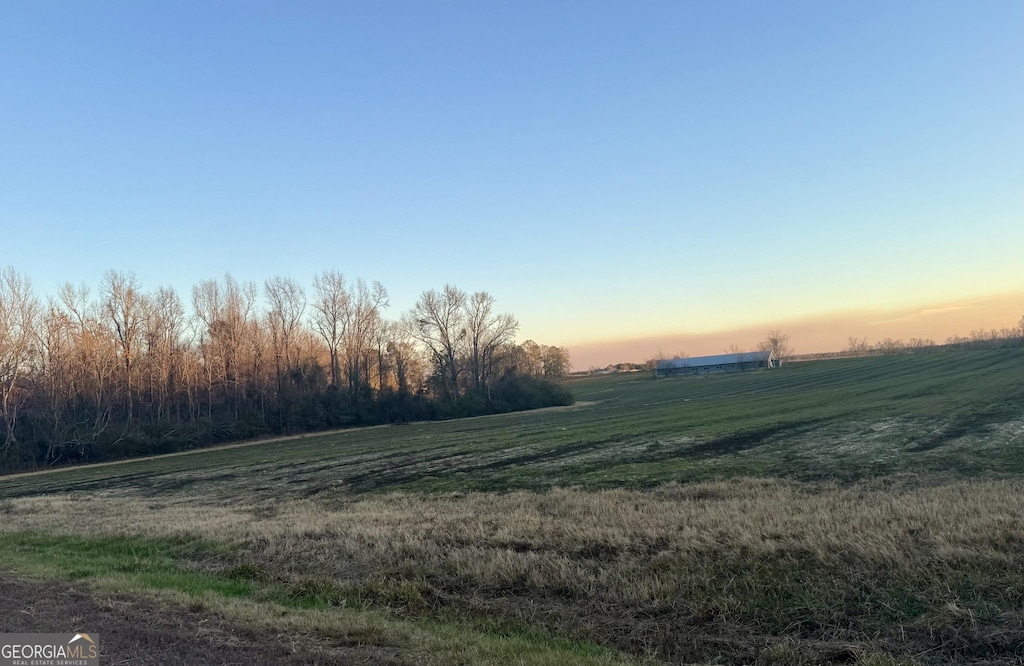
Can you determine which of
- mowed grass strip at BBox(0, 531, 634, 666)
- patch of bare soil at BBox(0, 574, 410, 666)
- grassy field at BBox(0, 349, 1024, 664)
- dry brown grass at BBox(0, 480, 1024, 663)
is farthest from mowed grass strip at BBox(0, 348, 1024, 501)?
patch of bare soil at BBox(0, 574, 410, 666)

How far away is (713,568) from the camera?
8445 mm

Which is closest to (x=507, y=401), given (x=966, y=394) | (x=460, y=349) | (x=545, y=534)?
(x=460, y=349)

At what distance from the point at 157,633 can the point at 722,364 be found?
167 meters

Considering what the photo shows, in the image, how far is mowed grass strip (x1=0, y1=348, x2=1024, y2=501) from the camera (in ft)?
66.3

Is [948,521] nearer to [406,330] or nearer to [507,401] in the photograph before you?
[507,401]

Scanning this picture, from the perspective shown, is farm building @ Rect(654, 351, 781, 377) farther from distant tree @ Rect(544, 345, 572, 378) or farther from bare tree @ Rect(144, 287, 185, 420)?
bare tree @ Rect(144, 287, 185, 420)

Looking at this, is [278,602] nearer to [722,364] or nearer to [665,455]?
[665,455]

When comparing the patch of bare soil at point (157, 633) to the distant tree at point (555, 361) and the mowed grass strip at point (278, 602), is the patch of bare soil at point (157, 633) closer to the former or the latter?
the mowed grass strip at point (278, 602)

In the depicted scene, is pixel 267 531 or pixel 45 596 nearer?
pixel 45 596

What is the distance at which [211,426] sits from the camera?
6412cm

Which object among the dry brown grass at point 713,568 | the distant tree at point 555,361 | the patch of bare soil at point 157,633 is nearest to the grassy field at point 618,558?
the dry brown grass at point 713,568

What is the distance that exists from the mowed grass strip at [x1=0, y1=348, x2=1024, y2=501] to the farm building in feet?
363

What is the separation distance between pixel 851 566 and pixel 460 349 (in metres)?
88.7

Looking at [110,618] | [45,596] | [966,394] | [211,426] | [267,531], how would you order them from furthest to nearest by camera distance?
1. [211,426]
2. [966,394]
3. [267,531]
4. [45,596]
5. [110,618]
